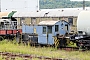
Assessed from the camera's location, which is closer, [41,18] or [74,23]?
[74,23]

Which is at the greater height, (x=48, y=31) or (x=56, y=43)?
(x=48, y=31)

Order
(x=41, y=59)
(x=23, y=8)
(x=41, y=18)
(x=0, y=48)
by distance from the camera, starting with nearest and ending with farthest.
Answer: (x=41, y=59), (x=0, y=48), (x=41, y=18), (x=23, y=8)

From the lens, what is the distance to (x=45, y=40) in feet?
70.6

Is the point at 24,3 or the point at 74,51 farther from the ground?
the point at 24,3

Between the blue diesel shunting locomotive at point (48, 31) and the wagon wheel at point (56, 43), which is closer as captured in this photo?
the wagon wheel at point (56, 43)

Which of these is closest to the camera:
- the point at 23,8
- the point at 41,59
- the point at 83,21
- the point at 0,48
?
the point at 41,59

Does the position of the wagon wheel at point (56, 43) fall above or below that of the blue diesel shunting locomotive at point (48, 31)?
below

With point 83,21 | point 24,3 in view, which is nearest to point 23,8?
point 24,3

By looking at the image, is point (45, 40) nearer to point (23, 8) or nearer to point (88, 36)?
point (88, 36)

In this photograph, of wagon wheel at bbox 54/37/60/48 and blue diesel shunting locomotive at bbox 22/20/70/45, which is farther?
blue diesel shunting locomotive at bbox 22/20/70/45

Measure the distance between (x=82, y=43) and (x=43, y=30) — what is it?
14.6 ft

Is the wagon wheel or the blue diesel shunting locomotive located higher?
the blue diesel shunting locomotive

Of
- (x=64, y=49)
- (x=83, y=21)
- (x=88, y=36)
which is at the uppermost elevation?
(x=83, y=21)

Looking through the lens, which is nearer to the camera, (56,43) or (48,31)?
(56,43)
